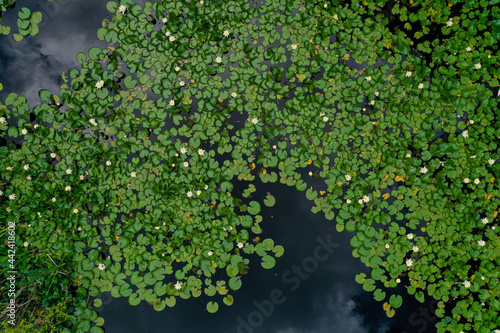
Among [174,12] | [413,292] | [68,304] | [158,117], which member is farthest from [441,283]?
[174,12]

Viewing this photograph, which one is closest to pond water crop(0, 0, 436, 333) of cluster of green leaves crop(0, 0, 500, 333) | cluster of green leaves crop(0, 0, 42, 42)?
cluster of green leaves crop(0, 0, 500, 333)

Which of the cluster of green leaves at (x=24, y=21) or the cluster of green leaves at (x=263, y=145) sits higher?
the cluster of green leaves at (x=24, y=21)

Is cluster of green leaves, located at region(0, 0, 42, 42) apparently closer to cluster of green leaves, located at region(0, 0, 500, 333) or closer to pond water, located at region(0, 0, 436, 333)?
pond water, located at region(0, 0, 436, 333)

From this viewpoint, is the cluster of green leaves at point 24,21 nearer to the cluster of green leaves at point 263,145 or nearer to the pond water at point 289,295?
the pond water at point 289,295

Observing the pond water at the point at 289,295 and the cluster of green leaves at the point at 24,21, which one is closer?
the pond water at the point at 289,295

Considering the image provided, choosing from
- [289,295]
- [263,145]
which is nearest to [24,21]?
[263,145]

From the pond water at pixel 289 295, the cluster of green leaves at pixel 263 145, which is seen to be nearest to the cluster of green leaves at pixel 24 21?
the pond water at pixel 289 295

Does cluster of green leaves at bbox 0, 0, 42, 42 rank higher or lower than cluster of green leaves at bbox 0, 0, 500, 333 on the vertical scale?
higher
